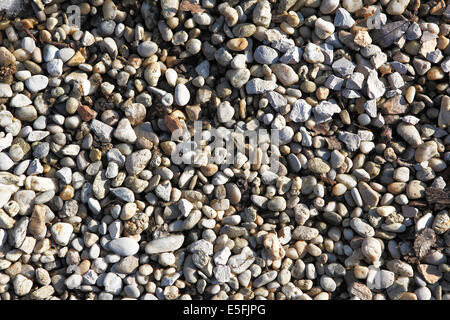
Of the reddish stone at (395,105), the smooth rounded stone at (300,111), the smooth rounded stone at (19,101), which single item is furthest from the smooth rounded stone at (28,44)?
the reddish stone at (395,105)

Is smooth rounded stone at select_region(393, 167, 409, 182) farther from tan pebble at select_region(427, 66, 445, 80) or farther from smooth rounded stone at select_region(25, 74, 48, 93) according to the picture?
smooth rounded stone at select_region(25, 74, 48, 93)

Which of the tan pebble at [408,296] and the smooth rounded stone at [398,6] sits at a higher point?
the smooth rounded stone at [398,6]

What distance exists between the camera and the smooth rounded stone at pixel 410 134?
2.26 meters

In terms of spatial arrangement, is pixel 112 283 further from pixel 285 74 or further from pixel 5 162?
A: pixel 285 74

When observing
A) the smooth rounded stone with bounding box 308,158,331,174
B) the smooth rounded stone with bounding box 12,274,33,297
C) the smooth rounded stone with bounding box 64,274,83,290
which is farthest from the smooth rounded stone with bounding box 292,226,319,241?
the smooth rounded stone with bounding box 12,274,33,297

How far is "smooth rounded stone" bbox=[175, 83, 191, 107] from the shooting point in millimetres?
2260

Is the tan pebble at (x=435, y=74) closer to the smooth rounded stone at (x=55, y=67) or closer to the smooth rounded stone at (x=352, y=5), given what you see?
the smooth rounded stone at (x=352, y=5)

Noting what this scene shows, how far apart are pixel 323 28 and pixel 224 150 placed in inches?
29.6

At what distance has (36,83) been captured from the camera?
7.36 feet

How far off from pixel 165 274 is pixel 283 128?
34.1 inches

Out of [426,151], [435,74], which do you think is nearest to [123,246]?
[426,151]

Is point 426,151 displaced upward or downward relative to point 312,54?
downward

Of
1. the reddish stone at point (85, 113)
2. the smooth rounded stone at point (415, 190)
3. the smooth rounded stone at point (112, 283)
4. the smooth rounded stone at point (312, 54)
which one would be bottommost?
the smooth rounded stone at point (112, 283)

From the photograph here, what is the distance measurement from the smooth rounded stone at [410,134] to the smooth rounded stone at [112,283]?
1.48 m
